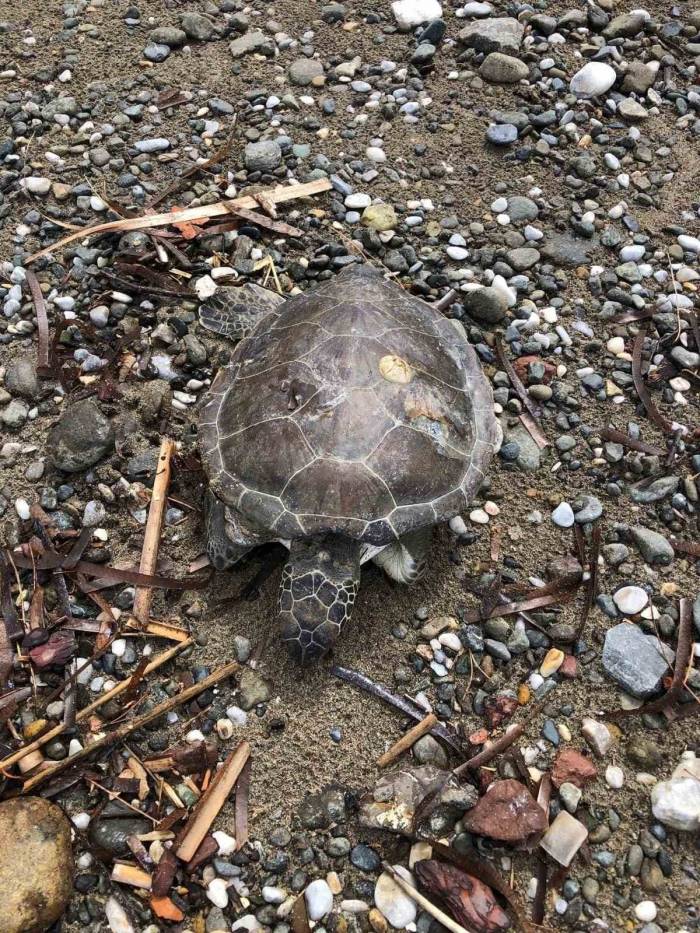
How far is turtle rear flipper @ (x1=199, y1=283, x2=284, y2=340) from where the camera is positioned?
390cm

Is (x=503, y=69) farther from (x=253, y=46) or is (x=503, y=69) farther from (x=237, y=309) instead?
(x=237, y=309)

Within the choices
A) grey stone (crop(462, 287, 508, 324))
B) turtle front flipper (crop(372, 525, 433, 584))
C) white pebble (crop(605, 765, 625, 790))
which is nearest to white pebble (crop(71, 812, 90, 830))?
turtle front flipper (crop(372, 525, 433, 584))

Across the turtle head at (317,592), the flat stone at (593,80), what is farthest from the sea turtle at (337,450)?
the flat stone at (593,80)

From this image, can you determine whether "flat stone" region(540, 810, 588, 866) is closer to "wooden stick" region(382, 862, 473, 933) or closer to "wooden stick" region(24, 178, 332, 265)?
"wooden stick" region(382, 862, 473, 933)

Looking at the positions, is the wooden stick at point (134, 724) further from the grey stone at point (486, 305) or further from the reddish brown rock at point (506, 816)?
the grey stone at point (486, 305)

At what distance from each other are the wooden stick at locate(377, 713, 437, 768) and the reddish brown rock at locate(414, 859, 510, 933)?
0.39 m

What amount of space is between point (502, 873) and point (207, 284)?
328cm

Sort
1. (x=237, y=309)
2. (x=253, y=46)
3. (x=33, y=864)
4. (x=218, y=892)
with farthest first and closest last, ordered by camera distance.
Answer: (x=253, y=46) < (x=237, y=309) < (x=218, y=892) < (x=33, y=864)

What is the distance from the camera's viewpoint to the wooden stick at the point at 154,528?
10.7 ft

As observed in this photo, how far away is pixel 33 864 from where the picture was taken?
8.43 feet

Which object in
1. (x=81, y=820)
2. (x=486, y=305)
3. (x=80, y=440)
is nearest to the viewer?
(x=81, y=820)

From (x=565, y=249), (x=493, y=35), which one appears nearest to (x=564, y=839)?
(x=565, y=249)

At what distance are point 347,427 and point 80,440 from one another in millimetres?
1428

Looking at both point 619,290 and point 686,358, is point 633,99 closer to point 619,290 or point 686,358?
point 619,290
